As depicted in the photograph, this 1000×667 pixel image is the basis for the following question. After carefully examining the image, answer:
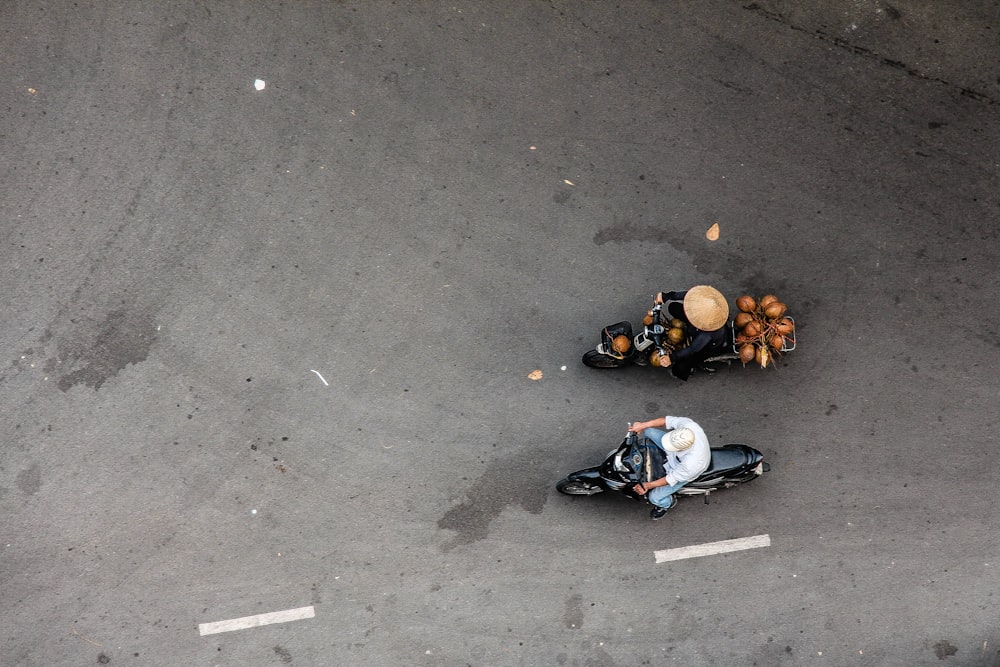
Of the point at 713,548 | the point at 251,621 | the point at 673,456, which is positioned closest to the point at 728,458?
the point at 673,456

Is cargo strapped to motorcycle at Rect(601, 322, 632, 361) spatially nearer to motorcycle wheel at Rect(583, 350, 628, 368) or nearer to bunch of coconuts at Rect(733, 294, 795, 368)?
motorcycle wheel at Rect(583, 350, 628, 368)

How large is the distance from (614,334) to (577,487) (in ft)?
5.30

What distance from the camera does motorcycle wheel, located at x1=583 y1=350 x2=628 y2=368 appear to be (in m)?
7.48

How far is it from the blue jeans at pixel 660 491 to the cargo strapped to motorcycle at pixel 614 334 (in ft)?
2.79

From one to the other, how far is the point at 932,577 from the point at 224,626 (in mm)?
7402

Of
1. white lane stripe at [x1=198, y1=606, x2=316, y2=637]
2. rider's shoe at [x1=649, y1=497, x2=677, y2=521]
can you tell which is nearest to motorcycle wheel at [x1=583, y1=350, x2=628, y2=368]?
rider's shoe at [x1=649, y1=497, x2=677, y2=521]

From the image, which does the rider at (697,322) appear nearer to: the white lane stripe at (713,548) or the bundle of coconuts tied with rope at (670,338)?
the bundle of coconuts tied with rope at (670,338)

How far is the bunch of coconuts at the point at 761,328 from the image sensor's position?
731 cm

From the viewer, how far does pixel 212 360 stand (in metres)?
7.62

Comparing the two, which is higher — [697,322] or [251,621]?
[697,322]

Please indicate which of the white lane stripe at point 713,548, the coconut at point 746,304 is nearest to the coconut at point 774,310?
the coconut at point 746,304

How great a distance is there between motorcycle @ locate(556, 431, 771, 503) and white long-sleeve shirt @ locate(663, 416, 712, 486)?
0.12m

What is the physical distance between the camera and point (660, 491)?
7070mm

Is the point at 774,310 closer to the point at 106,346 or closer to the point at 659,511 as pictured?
the point at 659,511
